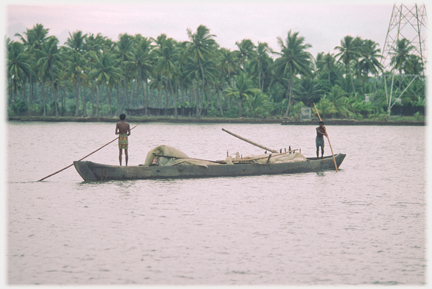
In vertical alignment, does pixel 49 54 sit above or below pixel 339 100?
above

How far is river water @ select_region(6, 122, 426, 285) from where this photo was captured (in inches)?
328

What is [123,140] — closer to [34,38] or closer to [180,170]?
[180,170]

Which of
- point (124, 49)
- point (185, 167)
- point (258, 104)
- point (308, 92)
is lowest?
point (185, 167)

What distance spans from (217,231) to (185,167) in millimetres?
6977

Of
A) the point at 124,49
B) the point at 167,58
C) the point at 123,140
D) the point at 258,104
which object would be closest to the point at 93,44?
the point at 124,49

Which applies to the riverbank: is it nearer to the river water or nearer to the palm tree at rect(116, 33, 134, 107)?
the palm tree at rect(116, 33, 134, 107)

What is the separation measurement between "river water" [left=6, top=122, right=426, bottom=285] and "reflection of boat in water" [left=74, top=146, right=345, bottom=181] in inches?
11.8

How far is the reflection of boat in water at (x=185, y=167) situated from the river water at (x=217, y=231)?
299 mm

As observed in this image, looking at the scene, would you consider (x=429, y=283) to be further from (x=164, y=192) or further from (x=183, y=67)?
(x=183, y=67)

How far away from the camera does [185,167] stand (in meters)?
17.8

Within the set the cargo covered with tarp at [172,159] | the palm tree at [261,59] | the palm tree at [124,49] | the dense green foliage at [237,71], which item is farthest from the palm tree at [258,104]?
the cargo covered with tarp at [172,159]

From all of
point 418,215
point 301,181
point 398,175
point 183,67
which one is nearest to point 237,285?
point 418,215

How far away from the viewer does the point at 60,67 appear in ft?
249

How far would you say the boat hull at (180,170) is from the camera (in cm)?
1698
